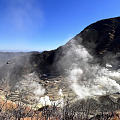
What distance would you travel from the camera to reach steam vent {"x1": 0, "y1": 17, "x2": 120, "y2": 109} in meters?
41.1

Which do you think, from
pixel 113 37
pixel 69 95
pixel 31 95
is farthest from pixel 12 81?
pixel 113 37

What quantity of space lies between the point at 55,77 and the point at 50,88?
33.4 ft

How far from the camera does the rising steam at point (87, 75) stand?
41.3 meters

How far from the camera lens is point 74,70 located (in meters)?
58.3

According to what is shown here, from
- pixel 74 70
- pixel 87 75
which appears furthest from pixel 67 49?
pixel 87 75

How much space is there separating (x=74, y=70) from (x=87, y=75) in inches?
225

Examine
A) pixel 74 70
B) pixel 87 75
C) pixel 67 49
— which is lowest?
pixel 87 75

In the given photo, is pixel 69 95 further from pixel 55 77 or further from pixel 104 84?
pixel 55 77

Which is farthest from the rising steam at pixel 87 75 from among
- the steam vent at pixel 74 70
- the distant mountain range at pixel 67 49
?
the distant mountain range at pixel 67 49

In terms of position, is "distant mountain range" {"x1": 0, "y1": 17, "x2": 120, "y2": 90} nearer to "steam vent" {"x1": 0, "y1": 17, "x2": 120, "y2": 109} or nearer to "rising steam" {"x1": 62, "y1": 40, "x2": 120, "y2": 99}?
"steam vent" {"x1": 0, "y1": 17, "x2": 120, "y2": 109}

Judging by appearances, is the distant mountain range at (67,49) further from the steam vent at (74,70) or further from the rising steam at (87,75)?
the rising steam at (87,75)

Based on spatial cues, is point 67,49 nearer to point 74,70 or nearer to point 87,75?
point 74,70

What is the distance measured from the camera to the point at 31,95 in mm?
39656

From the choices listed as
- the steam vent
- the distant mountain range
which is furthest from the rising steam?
the distant mountain range
